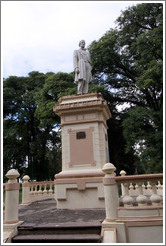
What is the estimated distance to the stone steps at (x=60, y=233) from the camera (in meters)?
4.37

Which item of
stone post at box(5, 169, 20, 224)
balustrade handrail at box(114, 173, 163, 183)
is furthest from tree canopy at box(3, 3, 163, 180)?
stone post at box(5, 169, 20, 224)

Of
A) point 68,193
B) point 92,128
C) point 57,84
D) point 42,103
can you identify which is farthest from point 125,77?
point 68,193

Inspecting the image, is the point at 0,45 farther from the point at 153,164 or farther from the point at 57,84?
the point at 57,84

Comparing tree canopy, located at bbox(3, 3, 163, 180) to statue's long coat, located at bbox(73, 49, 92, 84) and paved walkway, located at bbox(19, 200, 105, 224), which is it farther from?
paved walkway, located at bbox(19, 200, 105, 224)

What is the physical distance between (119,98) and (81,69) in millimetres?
11552

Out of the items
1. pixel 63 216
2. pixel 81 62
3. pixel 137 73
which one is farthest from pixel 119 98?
pixel 63 216

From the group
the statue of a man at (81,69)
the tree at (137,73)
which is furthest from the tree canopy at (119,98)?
the statue of a man at (81,69)

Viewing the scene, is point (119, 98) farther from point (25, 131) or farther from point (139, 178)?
point (139, 178)

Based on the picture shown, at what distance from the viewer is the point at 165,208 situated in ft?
14.7

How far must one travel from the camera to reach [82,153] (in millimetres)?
7887

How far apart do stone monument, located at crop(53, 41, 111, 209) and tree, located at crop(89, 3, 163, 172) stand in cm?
770

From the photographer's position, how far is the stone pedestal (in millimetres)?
7371

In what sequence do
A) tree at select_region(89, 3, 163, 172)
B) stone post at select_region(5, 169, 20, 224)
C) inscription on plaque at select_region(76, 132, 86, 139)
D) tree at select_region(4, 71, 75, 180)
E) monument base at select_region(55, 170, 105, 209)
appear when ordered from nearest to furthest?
stone post at select_region(5, 169, 20, 224)
monument base at select_region(55, 170, 105, 209)
inscription on plaque at select_region(76, 132, 86, 139)
tree at select_region(89, 3, 163, 172)
tree at select_region(4, 71, 75, 180)

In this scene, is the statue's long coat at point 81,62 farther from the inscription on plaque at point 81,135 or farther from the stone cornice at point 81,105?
the inscription on plaque at point 81,135
